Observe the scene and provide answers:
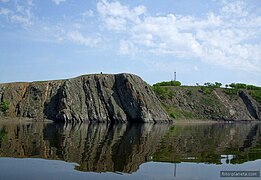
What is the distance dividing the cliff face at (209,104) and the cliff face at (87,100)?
941 inches

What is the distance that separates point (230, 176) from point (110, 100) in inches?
4434

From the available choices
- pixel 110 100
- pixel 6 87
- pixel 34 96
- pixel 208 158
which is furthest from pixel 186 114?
pixel 208 158

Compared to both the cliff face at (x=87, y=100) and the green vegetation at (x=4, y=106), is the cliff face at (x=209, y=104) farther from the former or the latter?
the green vegetation at (x=4, y=106)

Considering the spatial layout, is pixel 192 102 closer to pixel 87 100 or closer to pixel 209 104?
pixel 209 104

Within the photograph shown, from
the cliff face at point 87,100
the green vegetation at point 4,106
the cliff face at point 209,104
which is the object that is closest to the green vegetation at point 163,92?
the cliff face at point 209,104

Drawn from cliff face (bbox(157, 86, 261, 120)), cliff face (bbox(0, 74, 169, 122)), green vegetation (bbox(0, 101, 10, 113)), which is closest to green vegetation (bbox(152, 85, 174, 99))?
cliff face (bbox(157, 86, 261, 120))

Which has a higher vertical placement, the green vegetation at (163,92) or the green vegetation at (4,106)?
the green vegetation at (163,92)

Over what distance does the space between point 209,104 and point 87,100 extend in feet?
227

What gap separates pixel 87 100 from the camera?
136m

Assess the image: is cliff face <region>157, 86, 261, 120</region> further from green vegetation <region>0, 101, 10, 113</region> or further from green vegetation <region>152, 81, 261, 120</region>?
green vegetation <region>0, 101, 10, 113</region>

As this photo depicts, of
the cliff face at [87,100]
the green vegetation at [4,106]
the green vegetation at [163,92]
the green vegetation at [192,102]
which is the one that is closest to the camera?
the green vegetation at [4,106]

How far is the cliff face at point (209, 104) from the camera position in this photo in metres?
165

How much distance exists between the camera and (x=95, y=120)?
130000 mm

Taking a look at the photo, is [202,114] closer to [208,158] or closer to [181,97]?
[181,97]
